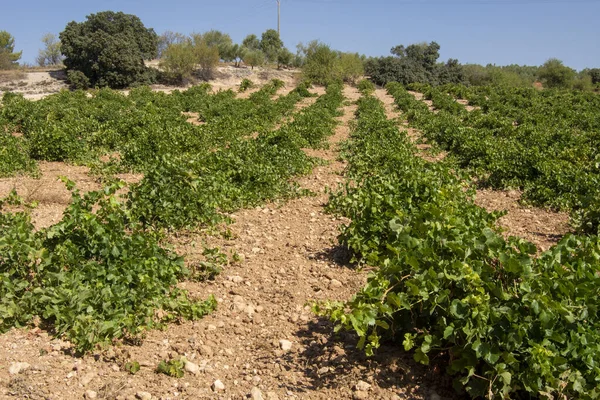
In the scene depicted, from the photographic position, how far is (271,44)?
249 feet

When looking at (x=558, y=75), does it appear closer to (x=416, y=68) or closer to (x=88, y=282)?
(x=416, y=68)

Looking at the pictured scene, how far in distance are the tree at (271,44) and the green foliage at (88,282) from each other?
67331 millimetres

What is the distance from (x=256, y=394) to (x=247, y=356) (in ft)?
2.08

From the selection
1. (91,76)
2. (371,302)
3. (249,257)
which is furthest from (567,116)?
(91,76)

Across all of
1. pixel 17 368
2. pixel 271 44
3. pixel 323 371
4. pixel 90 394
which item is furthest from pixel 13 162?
pixel 271 44

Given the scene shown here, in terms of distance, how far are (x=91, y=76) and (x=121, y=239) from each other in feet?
133

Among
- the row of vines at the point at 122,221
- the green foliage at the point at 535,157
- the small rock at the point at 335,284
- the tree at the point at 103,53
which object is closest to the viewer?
the row of vines at the point at 122,221

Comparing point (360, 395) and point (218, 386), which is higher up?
point (360, 395)

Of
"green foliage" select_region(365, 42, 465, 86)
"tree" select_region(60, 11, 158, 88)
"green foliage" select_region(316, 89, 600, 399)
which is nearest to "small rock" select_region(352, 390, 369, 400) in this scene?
"green foliage" select_region(316, 89, 600, 399)

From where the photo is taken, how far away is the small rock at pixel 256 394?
12.2 feet

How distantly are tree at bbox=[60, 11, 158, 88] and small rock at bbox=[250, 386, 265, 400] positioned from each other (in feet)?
132

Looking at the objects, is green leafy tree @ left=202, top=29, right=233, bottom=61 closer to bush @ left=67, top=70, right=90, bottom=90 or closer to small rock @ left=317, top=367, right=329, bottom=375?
bush @ left=67, top=70, right=90, bottom=90

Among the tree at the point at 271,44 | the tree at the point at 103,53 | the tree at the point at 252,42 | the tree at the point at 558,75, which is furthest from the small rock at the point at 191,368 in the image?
the tree at the point at 252,42

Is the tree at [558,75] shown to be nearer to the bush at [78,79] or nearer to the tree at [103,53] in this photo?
the tree at [103,53]
